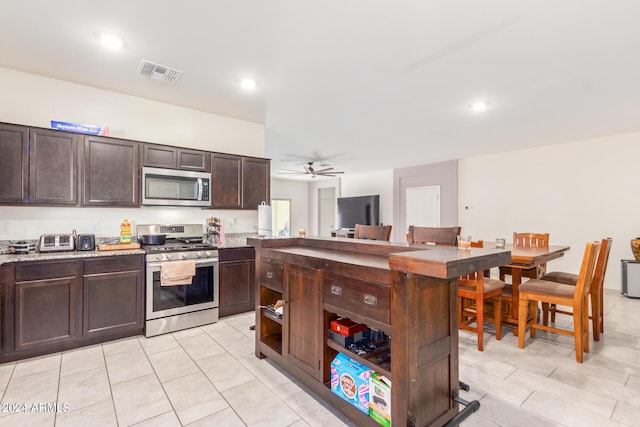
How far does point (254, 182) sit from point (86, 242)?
1997 mm

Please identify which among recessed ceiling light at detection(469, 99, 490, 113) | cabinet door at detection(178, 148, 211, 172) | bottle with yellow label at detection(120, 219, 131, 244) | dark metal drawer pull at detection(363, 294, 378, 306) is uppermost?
recessed ceiling light at detection(469, 99, 490, 113)

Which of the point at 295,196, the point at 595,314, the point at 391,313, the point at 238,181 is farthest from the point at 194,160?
the point at 295,196

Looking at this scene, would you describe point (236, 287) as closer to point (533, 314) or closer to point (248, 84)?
point (248, 84)

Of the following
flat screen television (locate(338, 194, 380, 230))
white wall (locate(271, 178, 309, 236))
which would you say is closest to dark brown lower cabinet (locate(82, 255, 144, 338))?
flat screen television (locate(338, 194, 380, 230))

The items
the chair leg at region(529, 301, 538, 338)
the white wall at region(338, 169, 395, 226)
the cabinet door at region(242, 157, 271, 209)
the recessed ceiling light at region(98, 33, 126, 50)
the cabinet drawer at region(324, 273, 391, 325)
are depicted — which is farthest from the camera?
the white wall at region(338, 169, 395, 226)

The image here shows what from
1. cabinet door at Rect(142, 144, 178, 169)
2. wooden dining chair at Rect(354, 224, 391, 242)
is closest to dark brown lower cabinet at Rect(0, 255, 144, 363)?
cabinet door at Rect(142, 144, 178, 169)

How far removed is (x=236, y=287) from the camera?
3754 millimetres

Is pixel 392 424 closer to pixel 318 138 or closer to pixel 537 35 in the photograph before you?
pixel 537 35

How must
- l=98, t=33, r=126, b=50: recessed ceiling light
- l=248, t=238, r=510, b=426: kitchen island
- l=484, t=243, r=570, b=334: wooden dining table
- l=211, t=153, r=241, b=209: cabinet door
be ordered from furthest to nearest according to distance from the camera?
l=211, t=153, r=241, b=209: cabinet door
l=484, t=243, r=570, b=334: wooden dining table
l=98, t=33, r=126, b=50: recessed ceiling light
l=248, t=238, r=510, b=426: kitchen island

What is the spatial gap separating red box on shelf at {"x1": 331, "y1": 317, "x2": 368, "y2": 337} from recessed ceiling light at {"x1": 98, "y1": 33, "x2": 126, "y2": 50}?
105 inches

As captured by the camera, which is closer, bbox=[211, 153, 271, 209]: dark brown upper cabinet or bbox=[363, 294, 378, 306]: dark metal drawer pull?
bbox=[363, 294, 378, 306]: dark metal drawer pull

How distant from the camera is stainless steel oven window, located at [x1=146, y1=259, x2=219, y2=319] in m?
3.13

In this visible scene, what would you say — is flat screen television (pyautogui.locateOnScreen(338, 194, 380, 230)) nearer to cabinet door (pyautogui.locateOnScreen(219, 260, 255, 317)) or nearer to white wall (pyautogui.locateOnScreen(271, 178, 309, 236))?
white wall (pyautogui.locateOnScreen(271, 178, 309, 236))

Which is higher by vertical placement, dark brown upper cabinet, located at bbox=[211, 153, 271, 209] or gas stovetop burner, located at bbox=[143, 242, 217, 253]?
dark brown upper cabinet, located at bbox=[211, 153, 271, 209]
